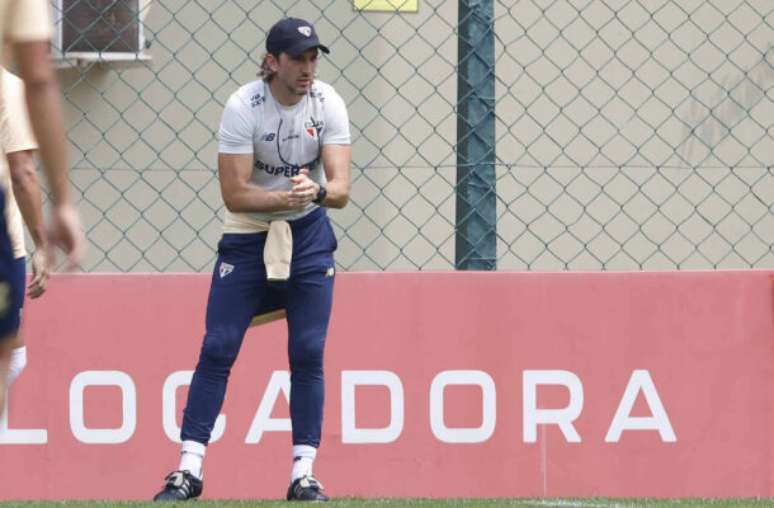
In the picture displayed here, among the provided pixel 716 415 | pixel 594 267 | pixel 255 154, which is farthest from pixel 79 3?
pixel 716 415

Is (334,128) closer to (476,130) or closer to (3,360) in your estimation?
(476,130)

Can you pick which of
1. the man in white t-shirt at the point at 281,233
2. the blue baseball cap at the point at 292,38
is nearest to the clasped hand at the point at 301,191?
the man in white t-shirt at the point at 281,233

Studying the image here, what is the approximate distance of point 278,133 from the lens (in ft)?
19.6

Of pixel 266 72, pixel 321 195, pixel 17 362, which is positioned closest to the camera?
pixel 17 362

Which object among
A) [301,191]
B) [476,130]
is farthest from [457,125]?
[301,191]

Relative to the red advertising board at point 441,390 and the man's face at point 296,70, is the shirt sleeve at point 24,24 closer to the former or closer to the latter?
the man's face at point 296,70

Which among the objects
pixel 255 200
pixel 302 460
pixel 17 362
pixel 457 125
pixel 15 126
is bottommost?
pixel 302 460

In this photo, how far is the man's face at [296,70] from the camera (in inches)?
232

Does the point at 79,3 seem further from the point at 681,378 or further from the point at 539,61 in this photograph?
the point at 681,378

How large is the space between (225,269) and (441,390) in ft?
Result: 3.80

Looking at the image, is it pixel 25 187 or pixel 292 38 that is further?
pixel 292 38

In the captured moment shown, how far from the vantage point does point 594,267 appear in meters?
7.45

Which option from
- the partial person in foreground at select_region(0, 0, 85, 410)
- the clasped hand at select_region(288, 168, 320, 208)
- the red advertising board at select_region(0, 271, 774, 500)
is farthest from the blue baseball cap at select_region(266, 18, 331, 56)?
the partial person in foreground at select_region(0, 0, 85, 410)

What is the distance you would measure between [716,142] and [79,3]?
10.3ft
